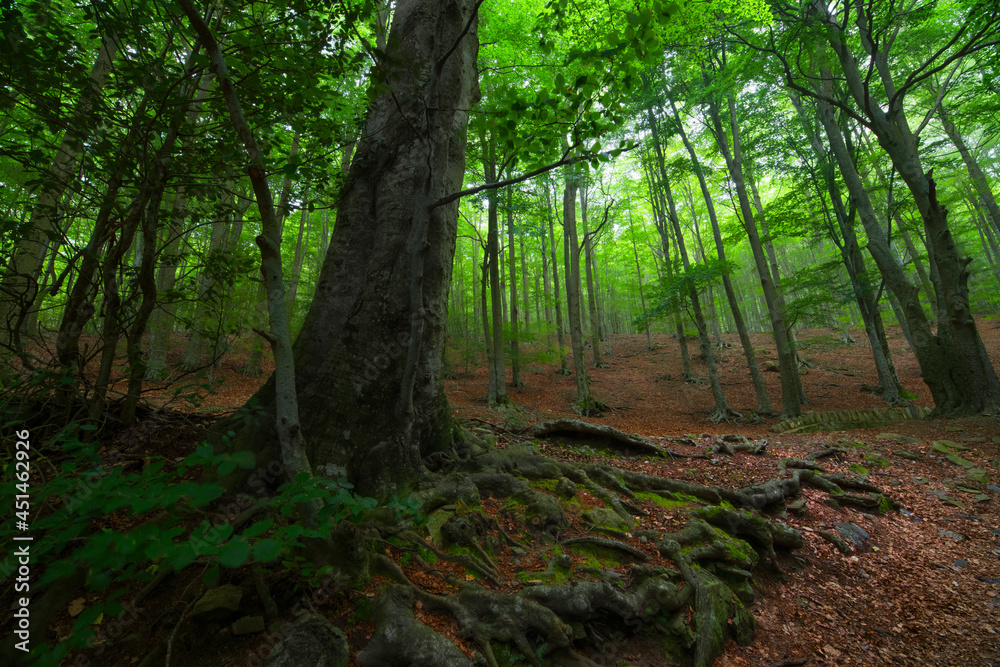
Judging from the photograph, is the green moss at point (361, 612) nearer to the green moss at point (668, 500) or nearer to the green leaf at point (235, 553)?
the green leaf at point (235, 553)

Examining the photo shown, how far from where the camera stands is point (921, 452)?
20.9ft

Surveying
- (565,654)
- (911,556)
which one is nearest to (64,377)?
(565,654)

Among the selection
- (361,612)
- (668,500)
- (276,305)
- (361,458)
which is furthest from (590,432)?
(276,305)

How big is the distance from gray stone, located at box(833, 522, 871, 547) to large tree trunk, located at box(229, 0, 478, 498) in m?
4.56

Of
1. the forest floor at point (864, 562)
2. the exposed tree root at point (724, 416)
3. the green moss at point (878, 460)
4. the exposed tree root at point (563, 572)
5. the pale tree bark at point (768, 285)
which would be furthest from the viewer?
the exposed tree root at point (724, 416)

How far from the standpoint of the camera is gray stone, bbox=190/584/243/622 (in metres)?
1.87

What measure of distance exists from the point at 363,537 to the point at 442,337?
1.76 metres

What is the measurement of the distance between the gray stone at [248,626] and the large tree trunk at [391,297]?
3.33 feet

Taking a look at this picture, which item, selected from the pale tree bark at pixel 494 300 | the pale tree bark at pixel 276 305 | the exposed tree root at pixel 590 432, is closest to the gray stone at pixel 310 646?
the pale tree bark at pixel 276 305

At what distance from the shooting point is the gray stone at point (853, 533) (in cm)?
419

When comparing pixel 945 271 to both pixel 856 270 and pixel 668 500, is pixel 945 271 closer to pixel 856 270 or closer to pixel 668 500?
pixel 856 270

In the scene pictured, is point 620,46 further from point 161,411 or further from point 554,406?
point 554,406

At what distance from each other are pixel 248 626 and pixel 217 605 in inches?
7.5

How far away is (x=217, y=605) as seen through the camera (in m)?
1.89
